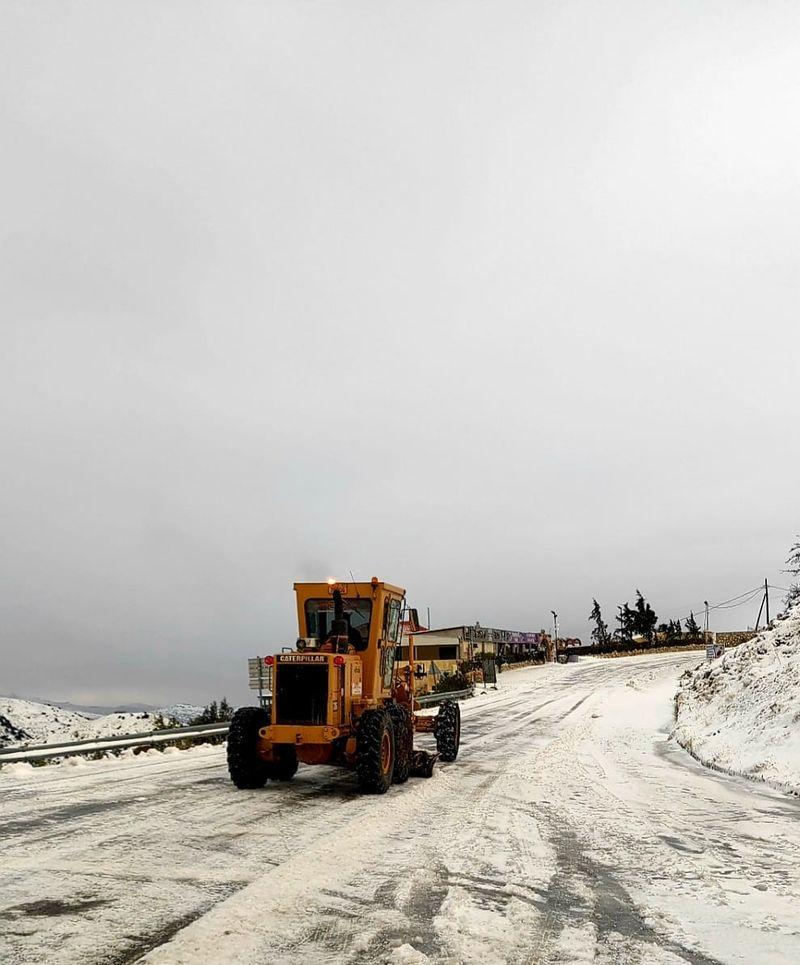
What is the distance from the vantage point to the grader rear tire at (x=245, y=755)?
11.2 metres

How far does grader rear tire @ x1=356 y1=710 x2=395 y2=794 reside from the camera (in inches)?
421

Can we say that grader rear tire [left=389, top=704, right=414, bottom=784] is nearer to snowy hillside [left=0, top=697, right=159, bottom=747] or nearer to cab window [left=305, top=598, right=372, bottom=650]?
cab window [left=305, top=598, right=372, bottom=650]

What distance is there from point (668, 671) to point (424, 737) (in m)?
40.6

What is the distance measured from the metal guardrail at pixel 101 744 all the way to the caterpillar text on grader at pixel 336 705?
4987mm

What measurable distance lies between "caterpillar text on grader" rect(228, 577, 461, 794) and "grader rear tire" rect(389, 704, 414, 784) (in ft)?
0.05

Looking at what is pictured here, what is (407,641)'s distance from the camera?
46.8ft

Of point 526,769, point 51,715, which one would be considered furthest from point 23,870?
point 51,715

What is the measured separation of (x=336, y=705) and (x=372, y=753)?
0.82m

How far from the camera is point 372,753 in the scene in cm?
1070

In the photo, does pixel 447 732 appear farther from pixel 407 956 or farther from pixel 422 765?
pixel 407 956

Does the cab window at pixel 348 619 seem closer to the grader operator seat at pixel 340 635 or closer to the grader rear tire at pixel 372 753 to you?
the grader operator seat at pixel 340 635

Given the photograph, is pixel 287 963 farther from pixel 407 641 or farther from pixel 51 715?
pixel 51 715

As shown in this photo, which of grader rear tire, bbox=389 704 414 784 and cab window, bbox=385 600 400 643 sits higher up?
cab window, bbox=385 600 400 643

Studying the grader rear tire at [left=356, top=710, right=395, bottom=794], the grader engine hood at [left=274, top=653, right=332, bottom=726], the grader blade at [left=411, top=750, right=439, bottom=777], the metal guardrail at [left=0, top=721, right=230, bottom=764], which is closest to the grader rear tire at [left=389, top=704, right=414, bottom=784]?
the grader blade at [left=411, top=750, right=439, bottom=777]
